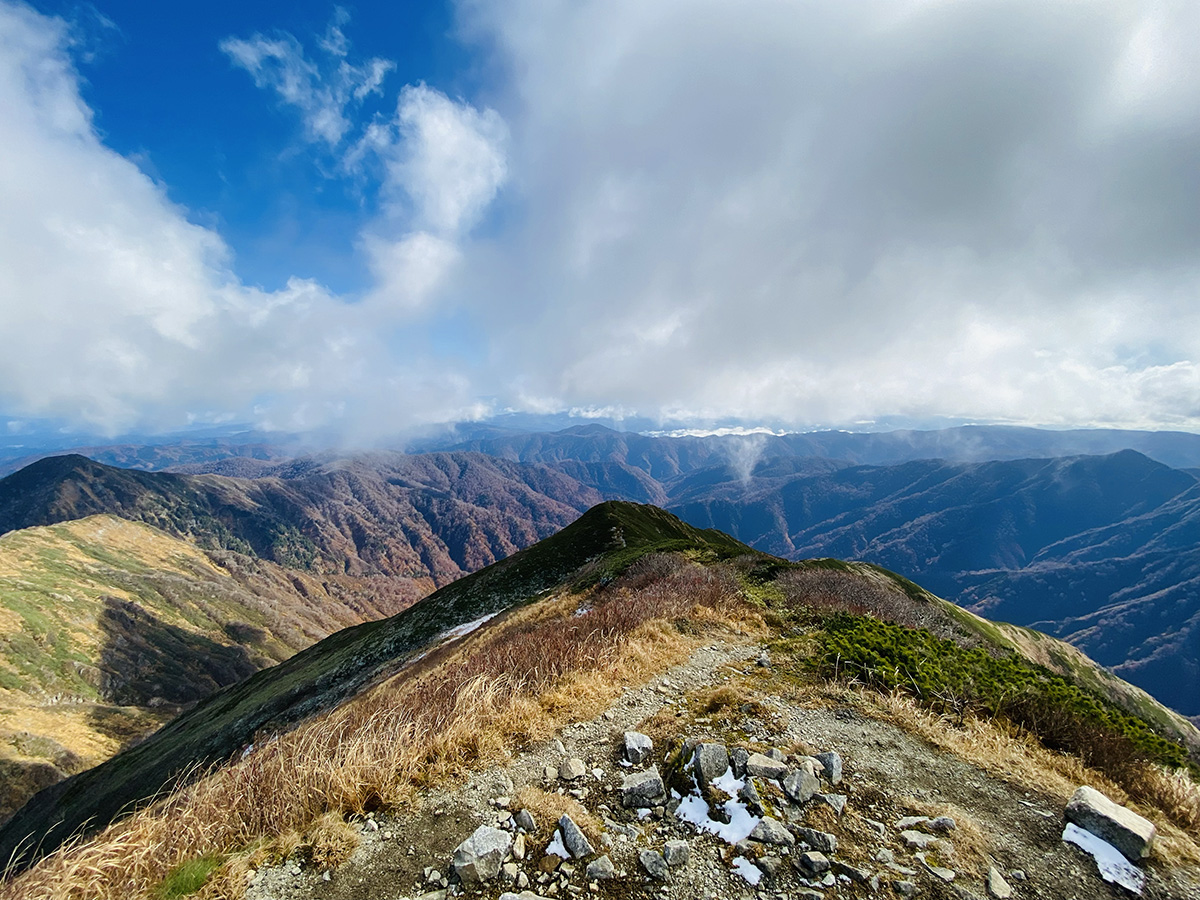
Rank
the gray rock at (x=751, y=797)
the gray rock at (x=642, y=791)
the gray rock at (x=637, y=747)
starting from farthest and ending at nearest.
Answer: the gray rock at (x=637, y=747) → the gray rock at (x=642, y=791) → the gray rock at (x=751, y=797)

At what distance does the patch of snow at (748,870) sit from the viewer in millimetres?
4938

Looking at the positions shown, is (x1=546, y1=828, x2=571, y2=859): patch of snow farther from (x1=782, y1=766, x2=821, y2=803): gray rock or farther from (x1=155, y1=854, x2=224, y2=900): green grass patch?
(x1=155, y1=854, x2=224, y2=900): green grass patch

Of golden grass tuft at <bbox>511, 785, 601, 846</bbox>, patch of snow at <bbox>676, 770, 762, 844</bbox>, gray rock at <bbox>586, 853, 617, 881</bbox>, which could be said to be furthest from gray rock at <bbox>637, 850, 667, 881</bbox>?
patch of snow at <bbox>676, 770, 762, 844</bbox>

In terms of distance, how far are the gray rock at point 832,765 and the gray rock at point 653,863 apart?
9.29 ft

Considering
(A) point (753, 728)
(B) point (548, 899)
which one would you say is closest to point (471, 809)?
(B) point (548, 899)

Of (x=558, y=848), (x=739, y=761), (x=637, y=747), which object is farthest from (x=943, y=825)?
(x=558, y=848)

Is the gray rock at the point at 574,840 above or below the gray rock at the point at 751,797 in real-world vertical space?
above

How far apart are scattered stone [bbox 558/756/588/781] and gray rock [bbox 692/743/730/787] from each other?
1.60 m

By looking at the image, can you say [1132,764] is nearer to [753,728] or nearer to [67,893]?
[753,728]

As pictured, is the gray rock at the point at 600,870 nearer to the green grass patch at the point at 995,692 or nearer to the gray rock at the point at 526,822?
the gray rock at the point at 526,822

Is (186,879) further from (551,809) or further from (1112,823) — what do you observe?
(1112,823)

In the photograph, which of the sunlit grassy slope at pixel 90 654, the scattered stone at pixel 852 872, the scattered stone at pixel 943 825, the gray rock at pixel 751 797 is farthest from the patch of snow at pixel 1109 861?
the sunlit grassy slope at pixel 90 654

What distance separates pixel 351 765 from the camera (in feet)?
20.3

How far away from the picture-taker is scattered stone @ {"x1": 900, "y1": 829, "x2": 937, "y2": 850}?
5305mm
